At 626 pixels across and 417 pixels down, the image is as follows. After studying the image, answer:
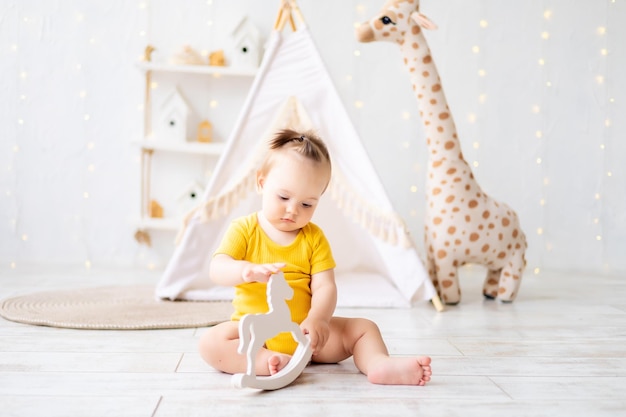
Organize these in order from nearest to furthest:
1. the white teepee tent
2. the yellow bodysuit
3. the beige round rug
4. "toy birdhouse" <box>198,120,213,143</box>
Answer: the yellow bodysuit, the beige round rug, the white teepee tent, "toy birdhouse" <box>198,120,213,143</box>

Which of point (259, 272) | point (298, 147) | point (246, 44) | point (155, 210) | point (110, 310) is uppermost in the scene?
point (246, 44)

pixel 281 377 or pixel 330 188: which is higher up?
pixel 330 188

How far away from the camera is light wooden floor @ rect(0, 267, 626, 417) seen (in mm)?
1198

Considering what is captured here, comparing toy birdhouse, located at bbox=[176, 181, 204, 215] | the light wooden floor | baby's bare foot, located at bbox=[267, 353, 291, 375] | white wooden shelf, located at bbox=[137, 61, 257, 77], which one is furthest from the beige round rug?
white wooden shelf, located at bbox=[137, 61, 257, 77]

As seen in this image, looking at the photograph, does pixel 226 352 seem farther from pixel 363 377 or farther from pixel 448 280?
pixel 448 280

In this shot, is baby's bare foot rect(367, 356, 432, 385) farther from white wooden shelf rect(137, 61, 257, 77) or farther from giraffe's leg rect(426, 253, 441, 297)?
white wooden shelf rect(137, 61, 257, 77)

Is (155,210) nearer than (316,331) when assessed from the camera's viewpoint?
No

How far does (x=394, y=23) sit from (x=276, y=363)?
1.52 meters

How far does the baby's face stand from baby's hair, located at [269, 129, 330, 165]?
1 centimetres

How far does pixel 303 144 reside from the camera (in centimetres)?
142

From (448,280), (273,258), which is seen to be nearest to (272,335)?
(273,258)


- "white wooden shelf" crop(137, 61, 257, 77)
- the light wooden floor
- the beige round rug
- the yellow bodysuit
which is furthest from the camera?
"white wooden shelf" crop(137, 61, 257, 77)

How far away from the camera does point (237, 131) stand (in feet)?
7.83

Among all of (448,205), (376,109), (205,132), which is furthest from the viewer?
(376,109)
